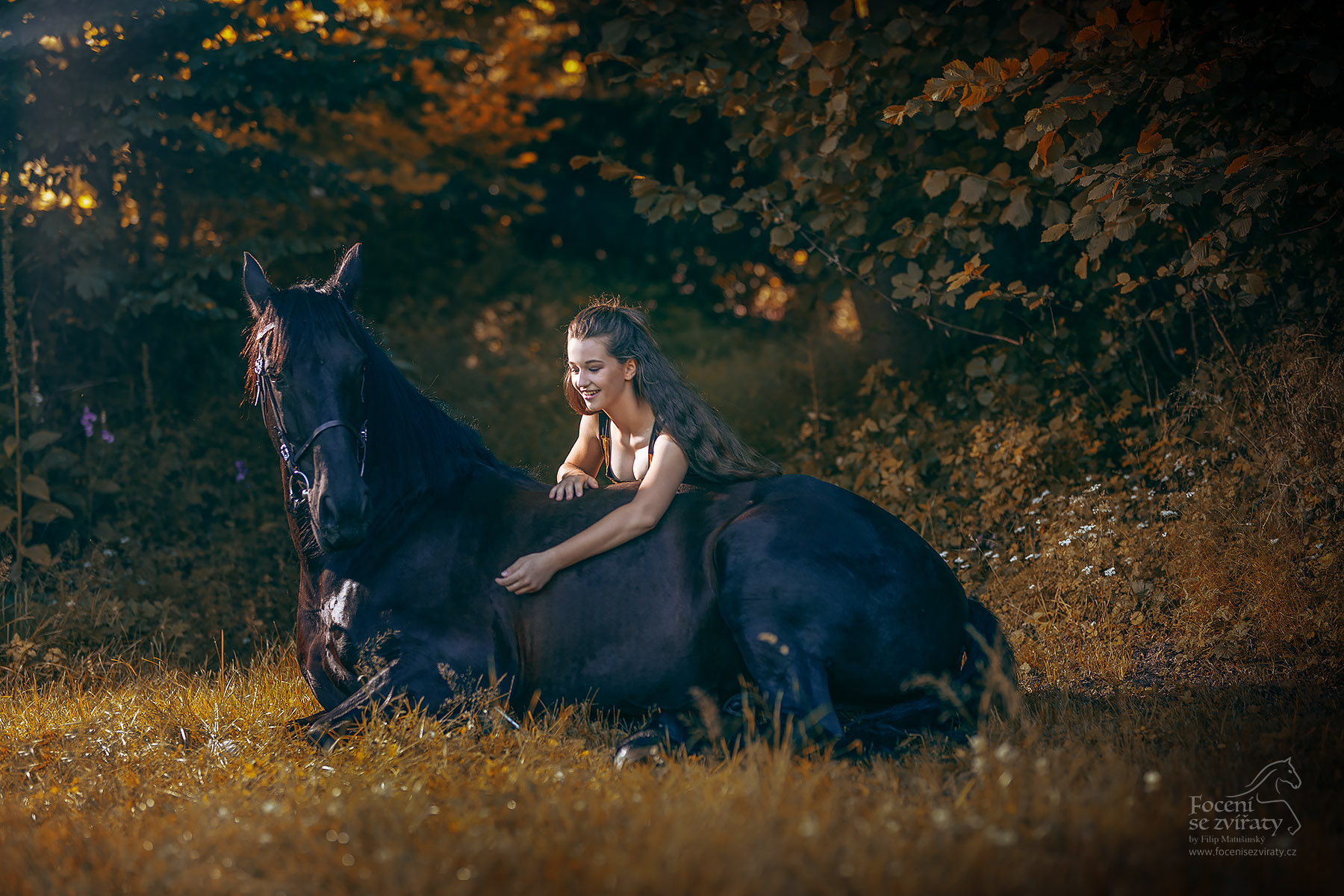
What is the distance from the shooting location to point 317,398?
3.33 metres

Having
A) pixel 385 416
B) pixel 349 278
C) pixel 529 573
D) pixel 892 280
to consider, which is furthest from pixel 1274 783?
pixel 892 280

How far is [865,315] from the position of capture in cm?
825

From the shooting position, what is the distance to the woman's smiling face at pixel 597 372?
3.92 metres

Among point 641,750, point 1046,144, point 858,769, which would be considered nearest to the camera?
point 858,769

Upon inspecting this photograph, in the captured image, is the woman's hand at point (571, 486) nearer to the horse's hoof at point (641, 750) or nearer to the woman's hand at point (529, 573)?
the woman's hand at point (529, 573)

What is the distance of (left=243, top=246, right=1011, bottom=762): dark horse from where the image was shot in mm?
3416

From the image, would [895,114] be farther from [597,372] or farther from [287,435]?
[287,435]

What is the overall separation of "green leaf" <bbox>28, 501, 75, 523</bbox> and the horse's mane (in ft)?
10.9

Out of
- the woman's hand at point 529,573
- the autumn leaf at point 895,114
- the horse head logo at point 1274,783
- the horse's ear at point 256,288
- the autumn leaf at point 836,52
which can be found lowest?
the horse head logo at point 1274,783

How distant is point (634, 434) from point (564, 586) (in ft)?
2.52

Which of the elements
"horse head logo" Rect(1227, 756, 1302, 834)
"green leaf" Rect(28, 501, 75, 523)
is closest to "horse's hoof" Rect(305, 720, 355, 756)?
"horse head logo" Rect(1227, 756, 1302, 834)

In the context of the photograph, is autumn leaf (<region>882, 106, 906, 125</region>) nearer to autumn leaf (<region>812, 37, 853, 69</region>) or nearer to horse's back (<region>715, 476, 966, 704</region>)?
autumn leaf (<region>812, 37, 853, 69</region>)

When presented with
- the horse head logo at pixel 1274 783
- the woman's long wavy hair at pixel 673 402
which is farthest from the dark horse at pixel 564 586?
the horse head logo at pixel 1274 783

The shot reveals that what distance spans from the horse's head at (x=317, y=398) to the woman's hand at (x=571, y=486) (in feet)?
2.60
